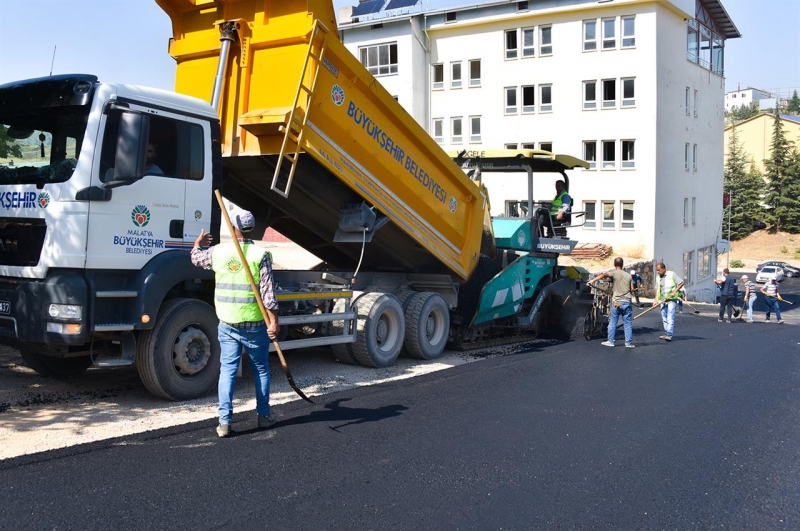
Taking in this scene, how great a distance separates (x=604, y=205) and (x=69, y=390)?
99.8 ft

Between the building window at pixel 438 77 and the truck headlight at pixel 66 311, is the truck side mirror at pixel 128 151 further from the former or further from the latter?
the building window at pixel 438 77

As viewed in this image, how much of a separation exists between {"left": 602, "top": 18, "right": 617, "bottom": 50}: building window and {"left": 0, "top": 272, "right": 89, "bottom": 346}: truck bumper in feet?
104

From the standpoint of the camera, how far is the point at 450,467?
16.8 ft

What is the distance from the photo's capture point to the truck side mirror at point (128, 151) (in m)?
5.96

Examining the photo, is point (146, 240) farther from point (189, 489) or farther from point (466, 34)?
point (466, 34)

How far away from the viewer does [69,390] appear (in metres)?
6.95

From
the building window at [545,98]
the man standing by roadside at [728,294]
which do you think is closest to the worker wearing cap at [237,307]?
the man standing by roadside at [728,294]

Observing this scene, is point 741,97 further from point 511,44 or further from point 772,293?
point 772,293

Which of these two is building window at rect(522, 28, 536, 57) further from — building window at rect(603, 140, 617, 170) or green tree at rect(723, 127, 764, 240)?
green tree at rect(723, 127, 764, 240)

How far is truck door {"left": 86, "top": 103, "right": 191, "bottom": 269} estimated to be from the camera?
5965 millimetres

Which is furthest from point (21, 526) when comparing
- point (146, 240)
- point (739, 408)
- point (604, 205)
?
point (604, 205)

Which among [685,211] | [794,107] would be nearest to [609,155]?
[685,211]

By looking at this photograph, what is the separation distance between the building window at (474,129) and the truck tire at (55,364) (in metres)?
30.9

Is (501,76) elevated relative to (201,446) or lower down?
elevated
